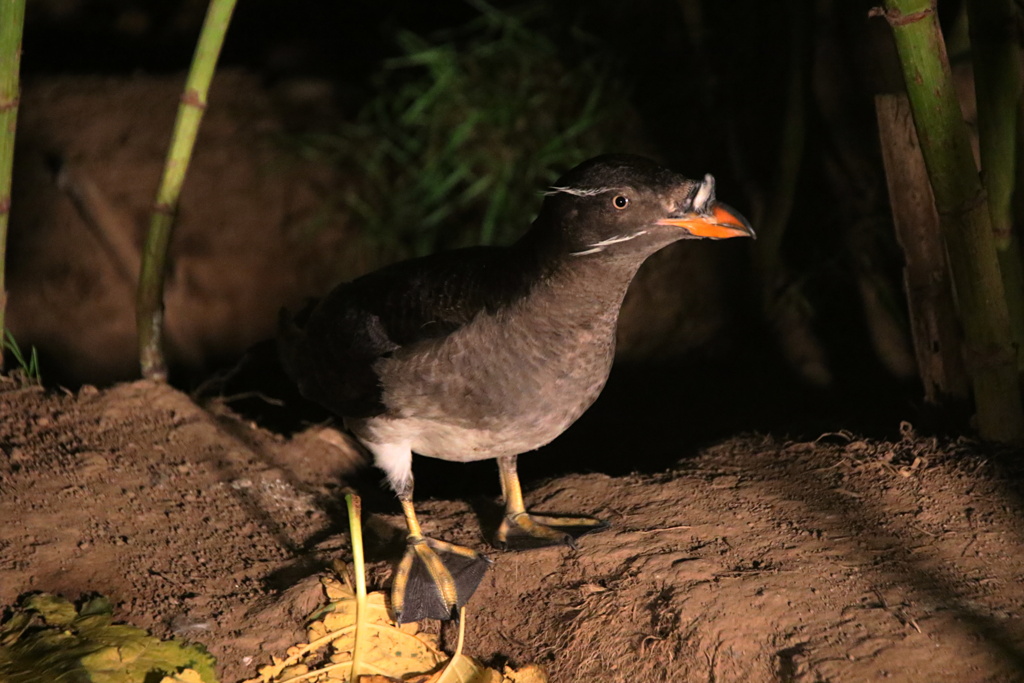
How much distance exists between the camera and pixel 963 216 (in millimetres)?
2967

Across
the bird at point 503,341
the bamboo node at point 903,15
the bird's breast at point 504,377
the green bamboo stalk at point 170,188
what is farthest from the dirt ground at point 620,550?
the bamboo node at point 903,15

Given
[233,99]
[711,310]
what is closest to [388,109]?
[233,99]

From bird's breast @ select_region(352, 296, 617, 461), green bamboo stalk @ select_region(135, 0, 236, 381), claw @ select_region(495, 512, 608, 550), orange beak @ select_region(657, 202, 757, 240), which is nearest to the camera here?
orange beak @ select_region(657, 202, 757, 240)

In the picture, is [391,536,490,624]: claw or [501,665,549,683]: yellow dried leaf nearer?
[501,665,549,683]: yellow dried leaf

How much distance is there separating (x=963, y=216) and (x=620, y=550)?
1.34m

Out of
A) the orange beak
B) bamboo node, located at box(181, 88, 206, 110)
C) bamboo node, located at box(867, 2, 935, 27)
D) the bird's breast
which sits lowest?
the bird's breast

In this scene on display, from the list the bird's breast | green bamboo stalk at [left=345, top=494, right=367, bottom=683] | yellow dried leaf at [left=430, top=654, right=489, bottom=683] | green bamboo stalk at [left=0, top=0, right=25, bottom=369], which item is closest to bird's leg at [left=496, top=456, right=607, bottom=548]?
the bird's breast

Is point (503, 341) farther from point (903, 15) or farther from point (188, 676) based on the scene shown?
point (903, 15)

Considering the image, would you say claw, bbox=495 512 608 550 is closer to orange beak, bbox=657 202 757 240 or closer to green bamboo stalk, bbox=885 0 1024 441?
orange beak, bbox=657 202 757 240

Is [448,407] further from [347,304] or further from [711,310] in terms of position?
[711,310]

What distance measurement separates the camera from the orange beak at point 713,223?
2.72 m

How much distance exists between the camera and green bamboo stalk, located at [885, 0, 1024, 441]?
279cm

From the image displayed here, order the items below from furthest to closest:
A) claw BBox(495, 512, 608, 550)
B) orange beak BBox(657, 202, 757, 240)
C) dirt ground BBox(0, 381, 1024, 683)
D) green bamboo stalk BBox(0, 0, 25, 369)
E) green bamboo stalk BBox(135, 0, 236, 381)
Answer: green bamboo stalk BBox(135, 0, 236, 381) < green bamboo stalk BBox(0, 0, 25, 369) < claw BBox(495, 512, 608, 550) < orange beak BBox(657, 202, 757, 240) < dirt ground BBox(0, 381, 1024, 683)

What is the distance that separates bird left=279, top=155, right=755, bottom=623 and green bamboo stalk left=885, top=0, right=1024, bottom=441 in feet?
2.03
